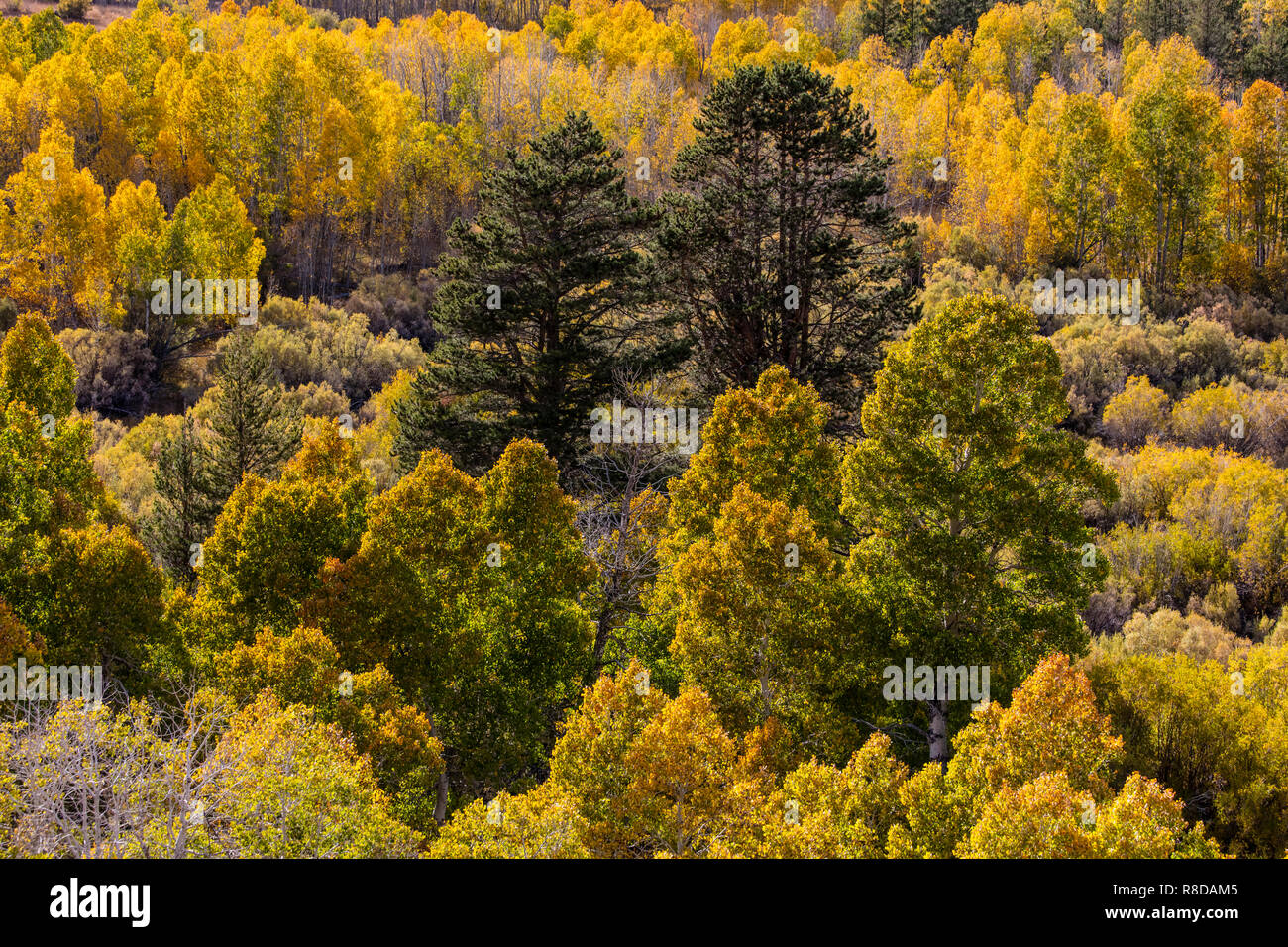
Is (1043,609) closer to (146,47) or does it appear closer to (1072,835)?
(1072,835)

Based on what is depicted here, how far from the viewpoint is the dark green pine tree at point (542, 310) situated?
3253 centimetres

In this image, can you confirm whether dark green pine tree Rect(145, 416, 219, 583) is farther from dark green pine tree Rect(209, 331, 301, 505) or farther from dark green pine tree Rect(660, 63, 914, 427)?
dark green pine tree Rect(660, 63, 914, 427)

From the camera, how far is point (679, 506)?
22.9 m

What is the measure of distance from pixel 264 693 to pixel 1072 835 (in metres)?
12.3

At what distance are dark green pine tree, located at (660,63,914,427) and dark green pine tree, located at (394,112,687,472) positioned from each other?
1.86 meters

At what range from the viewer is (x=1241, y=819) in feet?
65.3

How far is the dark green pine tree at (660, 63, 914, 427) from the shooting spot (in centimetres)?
3306

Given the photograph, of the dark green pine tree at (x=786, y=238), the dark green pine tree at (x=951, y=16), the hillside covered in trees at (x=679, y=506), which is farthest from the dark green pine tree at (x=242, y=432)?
the dark green pine tree at (x=951, y=16)

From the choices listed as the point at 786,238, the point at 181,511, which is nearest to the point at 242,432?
the point at 181,511

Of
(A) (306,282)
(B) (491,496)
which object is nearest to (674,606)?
(B) (491,496)

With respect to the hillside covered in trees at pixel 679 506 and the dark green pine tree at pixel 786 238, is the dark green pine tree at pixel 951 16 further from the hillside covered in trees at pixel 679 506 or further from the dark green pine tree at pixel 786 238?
the dark green pine tree at pixel 786 238

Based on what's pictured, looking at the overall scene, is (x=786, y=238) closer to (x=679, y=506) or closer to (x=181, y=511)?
Answer: (x=679, y=506)

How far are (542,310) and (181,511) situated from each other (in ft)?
41.0

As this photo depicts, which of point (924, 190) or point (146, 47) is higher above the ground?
point (146, 47)
